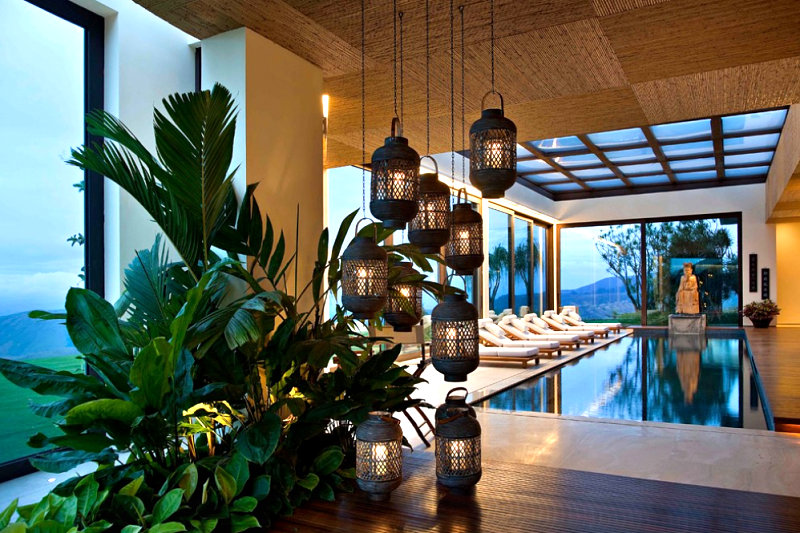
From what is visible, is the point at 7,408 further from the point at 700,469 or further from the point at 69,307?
the point at 700,469

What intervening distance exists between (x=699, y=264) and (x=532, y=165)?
7.66 m

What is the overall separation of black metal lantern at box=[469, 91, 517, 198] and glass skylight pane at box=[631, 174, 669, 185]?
15686 millimetres

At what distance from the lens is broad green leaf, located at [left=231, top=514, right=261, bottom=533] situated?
7.79ft

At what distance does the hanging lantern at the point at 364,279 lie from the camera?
2.65 metres

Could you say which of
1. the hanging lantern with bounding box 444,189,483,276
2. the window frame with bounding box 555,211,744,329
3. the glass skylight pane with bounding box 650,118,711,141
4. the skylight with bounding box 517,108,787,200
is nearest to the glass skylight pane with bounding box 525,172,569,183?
the skylight with bounding box 517,108,787,200

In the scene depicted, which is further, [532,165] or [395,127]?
[532,165]

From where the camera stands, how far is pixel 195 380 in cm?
301

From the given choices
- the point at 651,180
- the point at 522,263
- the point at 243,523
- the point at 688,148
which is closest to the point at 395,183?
the point at 243,523

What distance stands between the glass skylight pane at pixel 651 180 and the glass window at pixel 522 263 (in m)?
3.31

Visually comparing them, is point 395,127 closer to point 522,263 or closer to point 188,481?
point 188,481

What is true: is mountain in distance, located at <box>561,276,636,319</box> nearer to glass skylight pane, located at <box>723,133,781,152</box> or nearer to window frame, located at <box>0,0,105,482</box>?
glass skylight pane, located at <box>723,133,781,152</box>

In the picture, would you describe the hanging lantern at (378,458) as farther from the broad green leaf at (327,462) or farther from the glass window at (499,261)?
the glass window at (499,261)

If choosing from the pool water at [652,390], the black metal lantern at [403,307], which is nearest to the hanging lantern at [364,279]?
the black metal lantern at [403,307]

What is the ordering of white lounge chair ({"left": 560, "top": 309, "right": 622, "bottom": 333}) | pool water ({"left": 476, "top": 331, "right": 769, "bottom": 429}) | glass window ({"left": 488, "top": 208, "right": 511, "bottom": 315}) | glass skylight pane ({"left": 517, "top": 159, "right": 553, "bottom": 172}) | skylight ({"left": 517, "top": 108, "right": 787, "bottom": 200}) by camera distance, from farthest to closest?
1. white lounge chair ({"left": 560, "top": 309, "right": 622, "bottom": 333})
2. glass window ({"left": 488, "top": 208, "right": 511, "bottom": 315})
3. glass skylight pane ({"left": 517, "top": 159, "right": 553, "bottom": 172})
4. skylight ({"left": 517, "top": 108, "right": 787, "bottom": 200})
5. pool water ({"left": 476, "top": 331, "right": 769, "bottom": 429})
